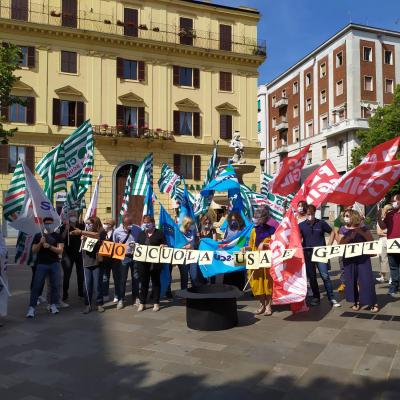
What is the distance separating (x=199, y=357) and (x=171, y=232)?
161 inches

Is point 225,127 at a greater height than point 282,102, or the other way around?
point 282,102

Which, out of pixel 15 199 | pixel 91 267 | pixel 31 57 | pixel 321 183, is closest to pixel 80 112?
pixel 31 57

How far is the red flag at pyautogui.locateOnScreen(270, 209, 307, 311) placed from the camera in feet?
24.8

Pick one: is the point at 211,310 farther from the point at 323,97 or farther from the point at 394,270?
the point at 323,97

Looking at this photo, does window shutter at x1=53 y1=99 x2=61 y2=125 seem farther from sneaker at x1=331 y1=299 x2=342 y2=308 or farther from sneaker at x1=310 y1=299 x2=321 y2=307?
sneaker at x1=331 y1=299 x2=342 y2=308

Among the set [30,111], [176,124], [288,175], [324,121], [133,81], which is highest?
[133,81]

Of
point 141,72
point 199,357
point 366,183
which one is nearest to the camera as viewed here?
point 199,357

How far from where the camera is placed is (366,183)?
7734 millimetres

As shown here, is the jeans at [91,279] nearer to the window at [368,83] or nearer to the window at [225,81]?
the window at [225,81]

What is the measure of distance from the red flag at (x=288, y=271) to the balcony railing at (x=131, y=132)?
85.4 ft

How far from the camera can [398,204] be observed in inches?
355

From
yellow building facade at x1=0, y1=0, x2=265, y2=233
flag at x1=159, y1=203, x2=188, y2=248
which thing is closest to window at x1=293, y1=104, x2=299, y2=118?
yellow building facade at x1=0, y1=0, x2=265, y2=233

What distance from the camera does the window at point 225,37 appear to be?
118 ft

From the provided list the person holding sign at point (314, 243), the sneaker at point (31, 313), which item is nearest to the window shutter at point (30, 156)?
the sneaker at point (31, 313)
